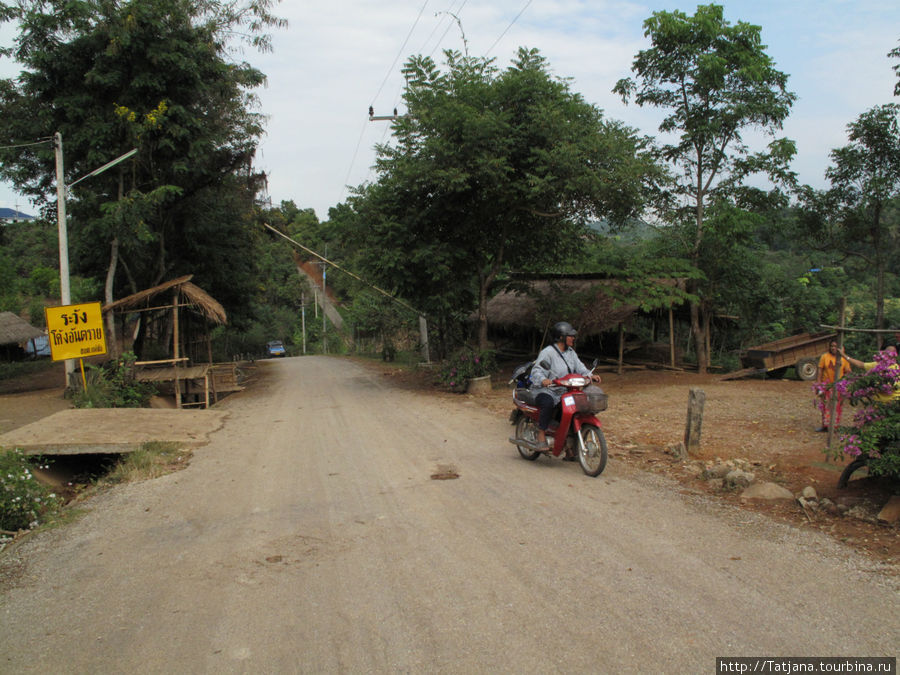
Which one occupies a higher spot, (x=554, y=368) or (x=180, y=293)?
(x=180, y=293)

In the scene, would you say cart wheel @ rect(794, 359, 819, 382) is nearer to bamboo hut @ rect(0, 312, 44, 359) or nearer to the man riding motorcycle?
the man riding motorcycle

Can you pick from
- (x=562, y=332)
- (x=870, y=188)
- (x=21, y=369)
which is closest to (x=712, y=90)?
(x=870, y=188)

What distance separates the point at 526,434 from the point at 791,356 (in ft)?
40.7

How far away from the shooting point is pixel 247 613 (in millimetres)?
3746

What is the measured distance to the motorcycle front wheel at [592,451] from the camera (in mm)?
6719

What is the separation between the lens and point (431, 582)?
13.4 ft

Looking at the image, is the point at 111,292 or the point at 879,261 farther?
the point at 111,292

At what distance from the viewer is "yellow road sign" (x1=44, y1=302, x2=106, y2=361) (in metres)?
13.3

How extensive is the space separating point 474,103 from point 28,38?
11.4 meters

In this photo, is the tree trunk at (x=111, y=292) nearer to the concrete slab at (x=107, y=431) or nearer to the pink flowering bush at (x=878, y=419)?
the concrete slab at (x=107, y=431)

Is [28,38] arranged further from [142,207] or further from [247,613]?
[247,613]

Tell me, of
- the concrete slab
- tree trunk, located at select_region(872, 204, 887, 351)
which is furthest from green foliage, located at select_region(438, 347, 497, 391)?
tree trunk, located at select_region(872, 204, 887, 351)

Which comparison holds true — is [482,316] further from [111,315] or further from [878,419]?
[878,419]

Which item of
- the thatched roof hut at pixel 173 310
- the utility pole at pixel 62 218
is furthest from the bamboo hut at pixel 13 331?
the utility pole at pixel 62 218
